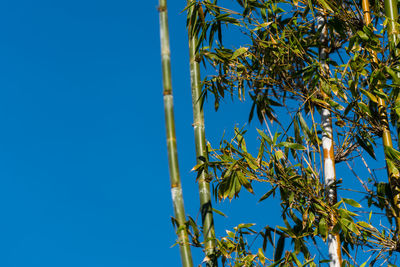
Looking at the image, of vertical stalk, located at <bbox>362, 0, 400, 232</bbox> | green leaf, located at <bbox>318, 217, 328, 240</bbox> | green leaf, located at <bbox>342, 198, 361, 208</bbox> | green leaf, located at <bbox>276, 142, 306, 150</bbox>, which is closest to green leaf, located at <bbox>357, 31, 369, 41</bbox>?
vertical stalk, located at <bbox>362, 0, 400, 232</bbox>

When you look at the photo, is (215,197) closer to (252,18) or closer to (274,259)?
(274,259)

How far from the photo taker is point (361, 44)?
3.81 m

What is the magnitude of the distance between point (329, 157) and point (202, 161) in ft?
2.99

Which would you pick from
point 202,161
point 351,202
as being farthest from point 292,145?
point 202,161

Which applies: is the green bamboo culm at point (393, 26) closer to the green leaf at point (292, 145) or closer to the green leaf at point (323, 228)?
the green leaf at point (292, 145)

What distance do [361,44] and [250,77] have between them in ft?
2.54

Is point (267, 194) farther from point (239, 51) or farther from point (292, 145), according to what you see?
point (239, 51)

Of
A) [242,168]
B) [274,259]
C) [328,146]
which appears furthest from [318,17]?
[274,259]

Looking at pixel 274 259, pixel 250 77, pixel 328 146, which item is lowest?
pixel 274 259

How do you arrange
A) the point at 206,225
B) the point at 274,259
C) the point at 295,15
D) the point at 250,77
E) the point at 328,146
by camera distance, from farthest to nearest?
the point at 295,15 < the point at 250,77 < the point at 328,146 < the point at 274,259 < the point at 206,225

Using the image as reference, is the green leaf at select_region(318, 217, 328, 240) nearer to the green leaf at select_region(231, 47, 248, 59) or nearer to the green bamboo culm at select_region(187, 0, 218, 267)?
the green bamboo culm at select_region(187, 0, 218, 267)

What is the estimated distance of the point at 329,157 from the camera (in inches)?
145

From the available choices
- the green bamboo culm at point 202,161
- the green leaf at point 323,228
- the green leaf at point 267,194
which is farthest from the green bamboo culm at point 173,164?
the green leaf at point 323,228

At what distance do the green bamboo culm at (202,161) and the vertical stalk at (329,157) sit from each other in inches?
30.5
